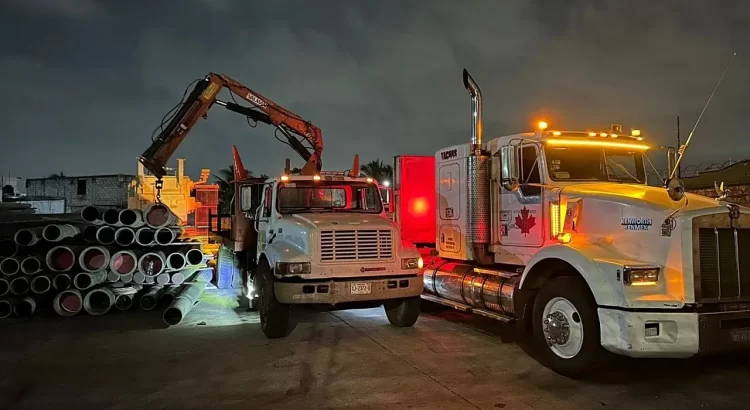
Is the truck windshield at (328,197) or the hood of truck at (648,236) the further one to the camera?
the truck windshield at (328,197)

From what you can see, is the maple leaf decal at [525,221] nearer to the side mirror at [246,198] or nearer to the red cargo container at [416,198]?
the red cargo container at [416,198]

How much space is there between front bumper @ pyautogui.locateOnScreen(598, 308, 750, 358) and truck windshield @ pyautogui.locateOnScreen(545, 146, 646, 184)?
102 inches

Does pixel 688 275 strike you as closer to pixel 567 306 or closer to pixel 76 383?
pixel 567 306

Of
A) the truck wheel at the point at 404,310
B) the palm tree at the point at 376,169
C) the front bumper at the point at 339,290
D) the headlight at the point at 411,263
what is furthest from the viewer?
the palm tree at the point at 376,169

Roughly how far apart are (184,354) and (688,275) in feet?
20.8

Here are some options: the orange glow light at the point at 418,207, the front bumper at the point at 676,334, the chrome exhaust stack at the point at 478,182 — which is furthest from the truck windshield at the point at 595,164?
the orange glow light at the point at 418,207

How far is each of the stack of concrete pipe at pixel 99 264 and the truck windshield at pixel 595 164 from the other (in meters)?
6.80

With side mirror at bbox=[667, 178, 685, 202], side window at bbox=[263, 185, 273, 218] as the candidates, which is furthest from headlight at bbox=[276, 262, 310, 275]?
side mirror at bbox=[667, 178, 685, 202]

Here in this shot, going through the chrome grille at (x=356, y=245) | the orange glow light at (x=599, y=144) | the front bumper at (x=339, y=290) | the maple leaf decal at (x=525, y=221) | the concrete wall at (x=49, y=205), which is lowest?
the front bumper at (x=339, y=290)

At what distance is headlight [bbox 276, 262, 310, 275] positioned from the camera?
8.41m

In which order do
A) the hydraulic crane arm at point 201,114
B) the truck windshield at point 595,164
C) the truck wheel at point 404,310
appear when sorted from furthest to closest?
1. the hydraulic crane arm at point 201,114
2. the truck wheel at point 404,310
3. the truck windshield at point 595,164

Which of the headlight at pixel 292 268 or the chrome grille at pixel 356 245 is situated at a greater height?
the chrome grille at pixel 356 245

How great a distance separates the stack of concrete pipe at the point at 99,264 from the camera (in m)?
11.0

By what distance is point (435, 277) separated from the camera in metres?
10.4
